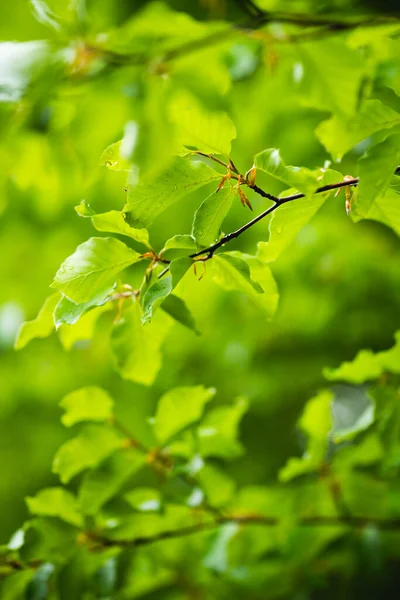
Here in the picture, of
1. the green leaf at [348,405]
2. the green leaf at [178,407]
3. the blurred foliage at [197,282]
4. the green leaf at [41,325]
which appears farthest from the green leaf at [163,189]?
the green leaf at [348,405]

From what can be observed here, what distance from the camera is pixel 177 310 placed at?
29.1 inches

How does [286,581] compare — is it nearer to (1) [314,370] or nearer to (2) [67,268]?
(1) [314,370]

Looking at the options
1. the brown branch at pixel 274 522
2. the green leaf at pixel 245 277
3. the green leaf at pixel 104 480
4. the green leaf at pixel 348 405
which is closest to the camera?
the green leaf at pixel 245 277

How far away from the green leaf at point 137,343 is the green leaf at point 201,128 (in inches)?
10.2

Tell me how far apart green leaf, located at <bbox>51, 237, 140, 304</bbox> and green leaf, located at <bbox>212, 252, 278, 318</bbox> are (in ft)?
0.40

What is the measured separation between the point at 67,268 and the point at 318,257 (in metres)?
1.28

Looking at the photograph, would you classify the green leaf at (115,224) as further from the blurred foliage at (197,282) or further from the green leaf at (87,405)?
the green leaf at (87,405)

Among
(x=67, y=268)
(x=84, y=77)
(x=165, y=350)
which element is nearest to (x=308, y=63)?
(x=84, y=77)

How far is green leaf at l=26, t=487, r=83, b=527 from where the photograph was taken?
895 millimetres

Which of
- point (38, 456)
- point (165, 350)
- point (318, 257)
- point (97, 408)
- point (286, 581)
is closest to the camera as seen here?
point (97, 408)

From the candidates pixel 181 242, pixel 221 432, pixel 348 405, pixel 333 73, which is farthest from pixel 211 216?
pixel 348 405

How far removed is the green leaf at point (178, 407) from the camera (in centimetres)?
93

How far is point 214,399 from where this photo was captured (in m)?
2.23

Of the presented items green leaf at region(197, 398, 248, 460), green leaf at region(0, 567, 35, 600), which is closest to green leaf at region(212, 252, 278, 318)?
green leaf at region(197, 398, 248, 460)
